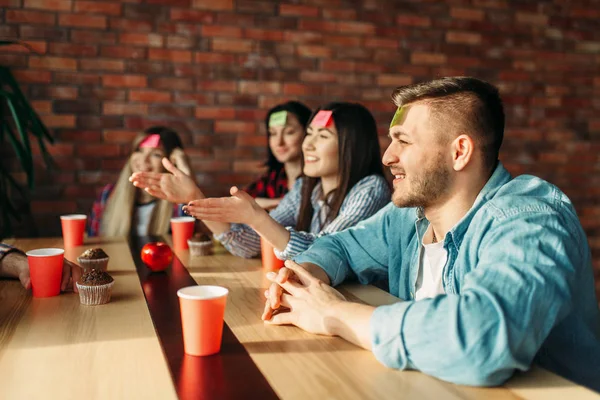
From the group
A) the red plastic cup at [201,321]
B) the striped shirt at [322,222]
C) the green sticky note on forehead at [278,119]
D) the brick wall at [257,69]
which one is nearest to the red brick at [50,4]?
the brick wall at [257,69]

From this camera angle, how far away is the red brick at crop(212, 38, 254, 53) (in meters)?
3.65

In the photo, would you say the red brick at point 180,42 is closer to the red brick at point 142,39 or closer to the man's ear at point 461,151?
the red brick at point 142,39

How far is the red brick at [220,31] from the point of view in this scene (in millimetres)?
3623

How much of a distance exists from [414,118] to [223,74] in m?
2.50

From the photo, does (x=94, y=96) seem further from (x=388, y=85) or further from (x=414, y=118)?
(x=414, y=118)

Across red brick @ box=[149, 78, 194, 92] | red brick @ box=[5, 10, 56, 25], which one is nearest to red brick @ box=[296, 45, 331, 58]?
red brick @ box=[149, 78, 194, 92]

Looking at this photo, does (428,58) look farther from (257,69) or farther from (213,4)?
(213,4)

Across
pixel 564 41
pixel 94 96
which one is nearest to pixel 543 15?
pixel 564 41

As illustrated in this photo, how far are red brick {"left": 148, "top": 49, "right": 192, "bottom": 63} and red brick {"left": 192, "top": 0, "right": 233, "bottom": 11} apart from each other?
30cm

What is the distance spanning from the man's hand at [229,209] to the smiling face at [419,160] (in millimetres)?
544

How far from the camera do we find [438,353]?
0.93 meters

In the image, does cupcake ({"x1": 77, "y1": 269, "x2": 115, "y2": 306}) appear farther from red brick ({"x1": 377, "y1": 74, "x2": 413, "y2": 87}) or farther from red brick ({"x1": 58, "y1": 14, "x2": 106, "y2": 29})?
red brick ({"x1": 377, "y1": 74, "x2": 413, "y2": 87})

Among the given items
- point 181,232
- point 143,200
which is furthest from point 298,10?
point 181,232

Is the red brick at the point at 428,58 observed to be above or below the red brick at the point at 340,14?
below
